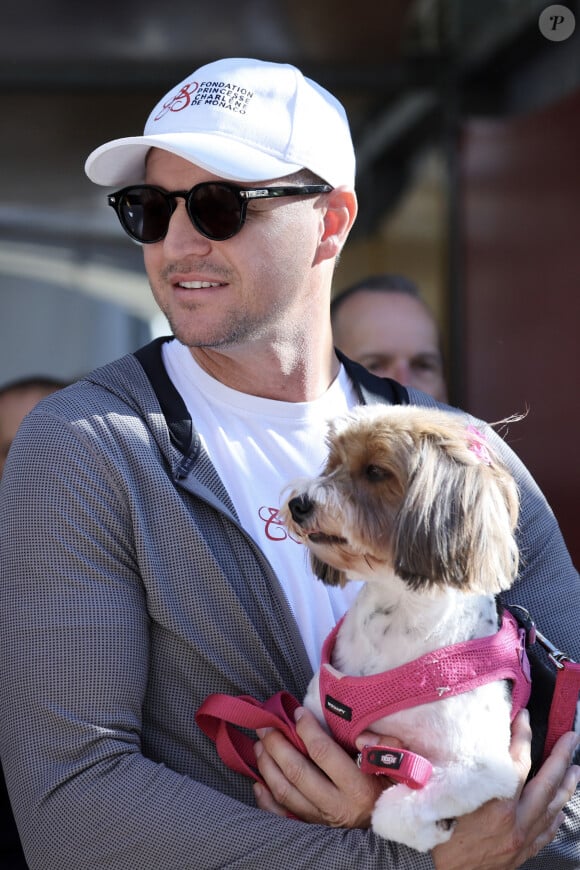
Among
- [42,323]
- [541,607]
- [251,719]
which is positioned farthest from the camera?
[42,323]

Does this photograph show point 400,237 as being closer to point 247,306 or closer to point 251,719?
point 247,306

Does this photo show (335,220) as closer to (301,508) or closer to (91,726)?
(301,508)

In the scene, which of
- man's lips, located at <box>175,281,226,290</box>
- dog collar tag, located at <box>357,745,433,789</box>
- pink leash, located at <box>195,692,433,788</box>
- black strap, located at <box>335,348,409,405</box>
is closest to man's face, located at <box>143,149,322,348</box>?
man's lips, located at <box>175,281,226,290</box>

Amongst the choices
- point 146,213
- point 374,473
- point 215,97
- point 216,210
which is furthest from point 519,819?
point 215,97

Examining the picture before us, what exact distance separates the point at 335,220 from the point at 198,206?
0.48 meters

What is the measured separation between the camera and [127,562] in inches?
94.2

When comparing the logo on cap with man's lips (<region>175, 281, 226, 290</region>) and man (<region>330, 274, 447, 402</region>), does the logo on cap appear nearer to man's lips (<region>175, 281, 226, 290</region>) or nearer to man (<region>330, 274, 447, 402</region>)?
man's lips (<region>175, 281, 226, 290</region>)

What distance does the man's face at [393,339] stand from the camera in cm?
428

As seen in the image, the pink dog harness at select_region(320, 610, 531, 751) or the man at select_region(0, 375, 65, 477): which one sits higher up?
the man at select_region(0, 375, 65, 477)

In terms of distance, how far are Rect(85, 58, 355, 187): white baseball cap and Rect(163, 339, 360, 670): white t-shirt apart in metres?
0.47

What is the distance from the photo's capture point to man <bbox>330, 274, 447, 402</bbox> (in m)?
4.28

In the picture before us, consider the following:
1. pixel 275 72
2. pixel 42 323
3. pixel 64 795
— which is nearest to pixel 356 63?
pixel 42 323

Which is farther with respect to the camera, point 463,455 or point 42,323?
point 42,323

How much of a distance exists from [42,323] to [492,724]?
3.94 meters
